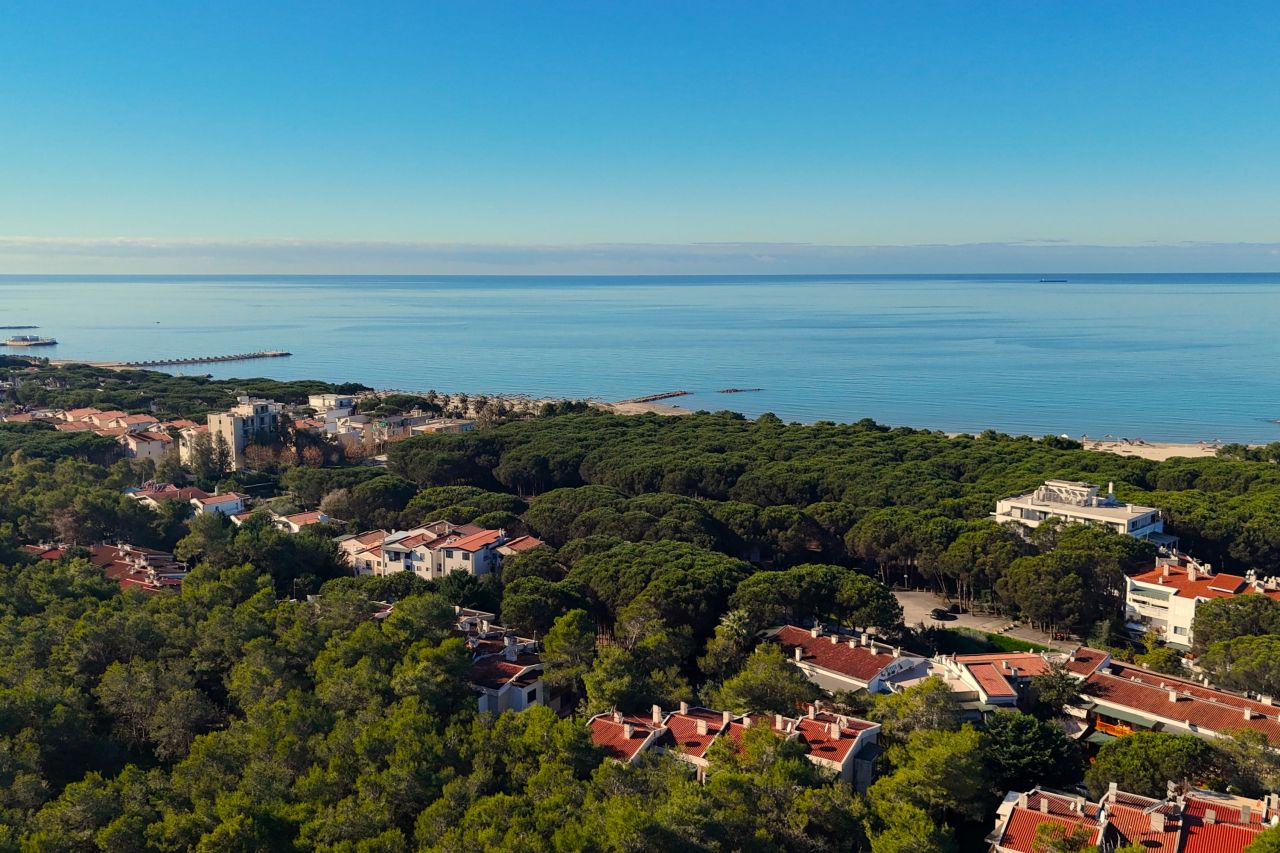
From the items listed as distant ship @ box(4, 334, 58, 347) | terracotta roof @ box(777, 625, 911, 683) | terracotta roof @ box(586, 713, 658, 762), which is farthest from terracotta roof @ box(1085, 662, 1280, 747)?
distant ship @ box(4, 334, 58, 347)

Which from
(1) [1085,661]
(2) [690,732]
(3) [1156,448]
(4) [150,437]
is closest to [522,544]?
(2) [690,732]

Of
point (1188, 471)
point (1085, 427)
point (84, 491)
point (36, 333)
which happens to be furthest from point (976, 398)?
point (36, 333)

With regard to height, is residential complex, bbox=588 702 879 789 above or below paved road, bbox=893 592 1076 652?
above

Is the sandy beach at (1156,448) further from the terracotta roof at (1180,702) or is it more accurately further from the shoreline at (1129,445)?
the terracotta roof at (1180,702)

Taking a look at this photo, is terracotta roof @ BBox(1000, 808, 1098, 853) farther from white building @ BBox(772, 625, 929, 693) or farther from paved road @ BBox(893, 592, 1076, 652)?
paved road @ BBox(893, 592, 1076, 652)

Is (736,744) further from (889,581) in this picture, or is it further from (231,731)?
(889,581)

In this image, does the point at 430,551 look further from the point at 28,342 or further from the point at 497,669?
the point at 28,342
